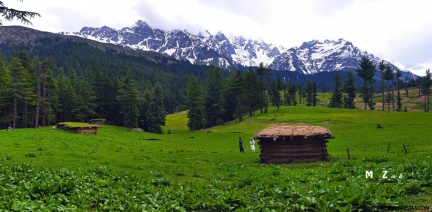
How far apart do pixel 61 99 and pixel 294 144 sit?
271 feet

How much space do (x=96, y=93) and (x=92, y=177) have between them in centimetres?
9169

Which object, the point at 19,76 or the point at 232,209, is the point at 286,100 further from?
the point at 232,209

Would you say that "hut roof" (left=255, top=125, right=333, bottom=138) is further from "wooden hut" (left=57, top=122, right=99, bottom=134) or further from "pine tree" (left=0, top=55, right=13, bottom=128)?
"pine tree" (left=0, top=55, right=13, bottom=128)

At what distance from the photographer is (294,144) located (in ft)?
105

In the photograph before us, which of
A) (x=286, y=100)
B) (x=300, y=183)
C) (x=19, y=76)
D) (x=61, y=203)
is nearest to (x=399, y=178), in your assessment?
(x=300, y=183)

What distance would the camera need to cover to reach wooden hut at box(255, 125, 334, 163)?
31156 mm

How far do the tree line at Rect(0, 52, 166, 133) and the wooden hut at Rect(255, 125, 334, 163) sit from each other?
2283 inches

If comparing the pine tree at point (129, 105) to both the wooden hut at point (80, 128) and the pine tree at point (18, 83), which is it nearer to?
the pine tree at point (18, 83)

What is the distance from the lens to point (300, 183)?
1827 cm

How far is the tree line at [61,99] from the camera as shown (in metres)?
73.6

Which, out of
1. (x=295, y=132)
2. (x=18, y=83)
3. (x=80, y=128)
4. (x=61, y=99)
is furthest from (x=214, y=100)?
(x=295, y=132)

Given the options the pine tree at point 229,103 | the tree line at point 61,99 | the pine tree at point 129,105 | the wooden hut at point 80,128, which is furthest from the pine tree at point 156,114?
the wooden hut at point 80,128

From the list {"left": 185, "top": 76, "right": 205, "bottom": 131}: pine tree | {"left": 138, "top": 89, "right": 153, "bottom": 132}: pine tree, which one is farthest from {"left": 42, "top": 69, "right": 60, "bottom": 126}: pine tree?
{"left": 185, "top": 76, "right": 205, "bottom": 131}: pine tree

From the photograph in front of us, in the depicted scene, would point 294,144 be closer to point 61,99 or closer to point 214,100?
point 214,100
